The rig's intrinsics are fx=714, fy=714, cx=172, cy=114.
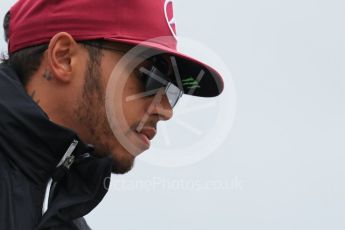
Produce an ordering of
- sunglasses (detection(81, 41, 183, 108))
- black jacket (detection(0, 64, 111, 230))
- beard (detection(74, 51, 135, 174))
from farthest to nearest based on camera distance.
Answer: sunglasses (detection(81, 41, 183, 108)) < beard (detection(74, 51, 135, 174)) < black jacket (detection(0, 64, 111, 230))

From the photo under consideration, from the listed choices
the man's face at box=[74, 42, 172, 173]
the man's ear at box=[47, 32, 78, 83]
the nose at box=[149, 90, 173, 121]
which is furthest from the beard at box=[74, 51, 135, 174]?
the nose at box=[149, 90, 173, 121]

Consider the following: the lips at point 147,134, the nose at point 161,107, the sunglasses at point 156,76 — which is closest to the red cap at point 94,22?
the sunglasses at point 156,76

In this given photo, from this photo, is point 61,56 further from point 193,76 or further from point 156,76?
point 193,76

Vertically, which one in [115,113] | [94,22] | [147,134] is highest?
[94,22]

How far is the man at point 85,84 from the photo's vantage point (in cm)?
383

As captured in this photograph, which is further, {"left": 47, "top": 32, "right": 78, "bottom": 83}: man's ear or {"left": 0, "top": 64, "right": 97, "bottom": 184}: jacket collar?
{"left": 47, "top": 32, "right": 78, "bottom": 83}: man's ear

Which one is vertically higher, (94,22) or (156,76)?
(94,22)

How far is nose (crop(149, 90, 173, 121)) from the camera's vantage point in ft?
14.9

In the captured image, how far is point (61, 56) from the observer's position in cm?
421

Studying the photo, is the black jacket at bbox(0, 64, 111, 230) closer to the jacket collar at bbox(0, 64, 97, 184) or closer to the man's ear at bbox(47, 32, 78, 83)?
the jacket collar at bbox(0, 64, 97, 184)

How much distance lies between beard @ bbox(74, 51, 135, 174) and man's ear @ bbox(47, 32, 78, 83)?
12 centimetres

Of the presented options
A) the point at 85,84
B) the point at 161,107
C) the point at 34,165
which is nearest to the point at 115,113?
the point at 85,84

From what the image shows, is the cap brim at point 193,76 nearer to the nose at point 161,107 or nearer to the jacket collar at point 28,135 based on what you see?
the nose at point 161,107

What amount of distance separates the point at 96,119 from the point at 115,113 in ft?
0.49
